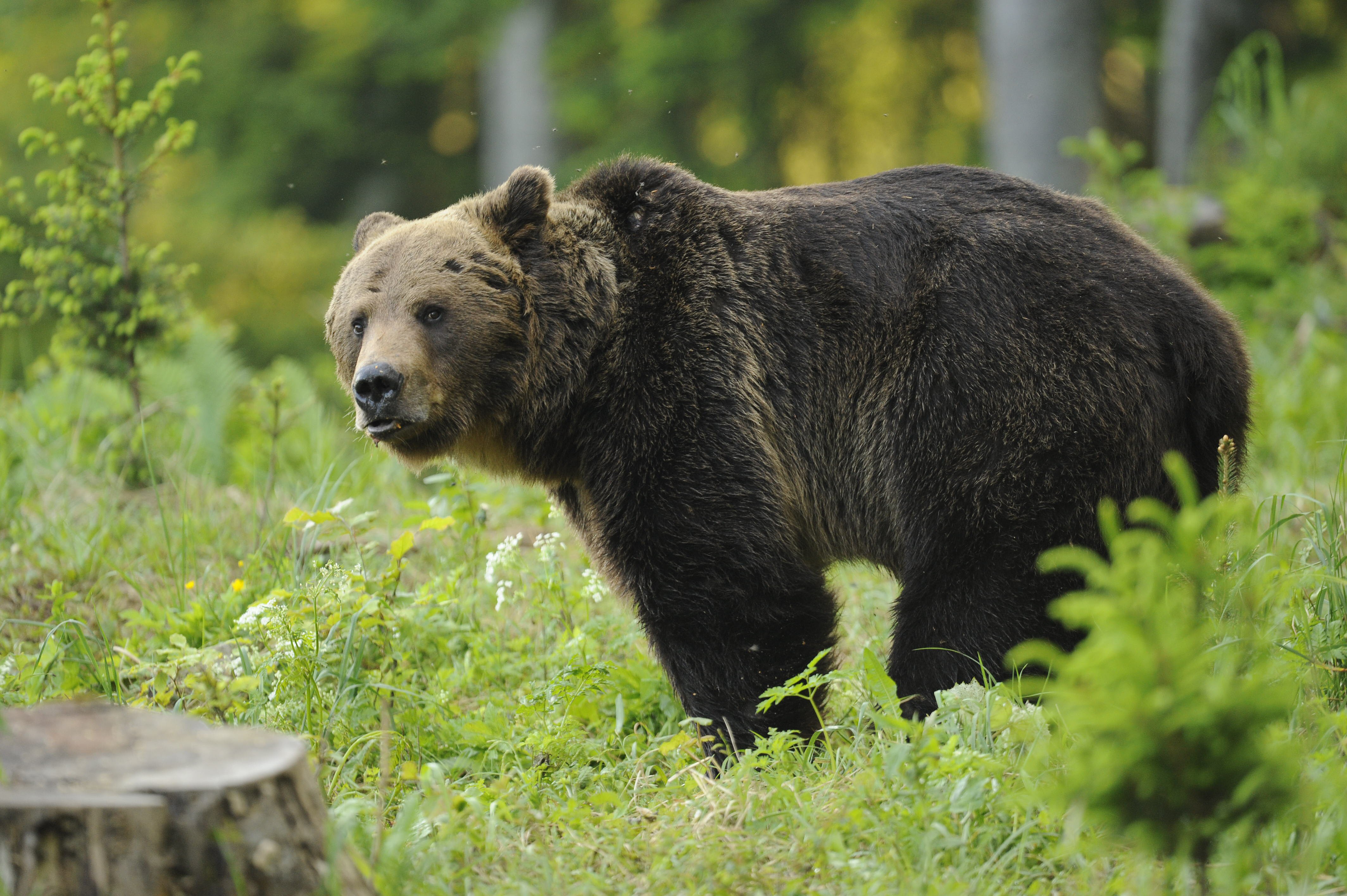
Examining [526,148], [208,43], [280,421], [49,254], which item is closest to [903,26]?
[526,148]

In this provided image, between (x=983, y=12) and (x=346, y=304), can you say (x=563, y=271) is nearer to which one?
(x=346, y=304)

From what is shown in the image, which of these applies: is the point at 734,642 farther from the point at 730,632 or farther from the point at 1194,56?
the point at 1194,56

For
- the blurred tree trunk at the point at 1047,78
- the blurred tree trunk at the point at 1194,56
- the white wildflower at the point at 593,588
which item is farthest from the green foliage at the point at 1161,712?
the blurred tree trunk at the point at 1194,56

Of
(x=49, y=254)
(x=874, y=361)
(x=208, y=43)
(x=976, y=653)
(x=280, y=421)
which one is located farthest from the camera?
(x=208, y=43)

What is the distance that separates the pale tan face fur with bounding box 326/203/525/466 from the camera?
3740mm

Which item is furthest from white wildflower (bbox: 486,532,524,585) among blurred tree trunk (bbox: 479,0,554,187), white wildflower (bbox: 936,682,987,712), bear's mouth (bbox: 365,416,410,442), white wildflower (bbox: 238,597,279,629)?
blurred tree trunk (bbox: 479,0,554,187)

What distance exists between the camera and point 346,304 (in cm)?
406

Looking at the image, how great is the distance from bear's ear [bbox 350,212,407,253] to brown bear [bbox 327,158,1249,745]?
0.33m

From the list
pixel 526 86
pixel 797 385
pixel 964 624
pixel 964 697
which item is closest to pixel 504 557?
pixel 797 385

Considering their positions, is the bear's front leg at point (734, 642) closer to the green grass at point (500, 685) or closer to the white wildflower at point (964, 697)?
the green grass at point (500, 685)

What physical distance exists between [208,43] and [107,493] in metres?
16.1

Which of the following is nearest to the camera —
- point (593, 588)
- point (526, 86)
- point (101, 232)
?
point (593, 588)

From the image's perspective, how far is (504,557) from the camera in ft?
13.8

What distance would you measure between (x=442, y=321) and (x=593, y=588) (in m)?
1.13
